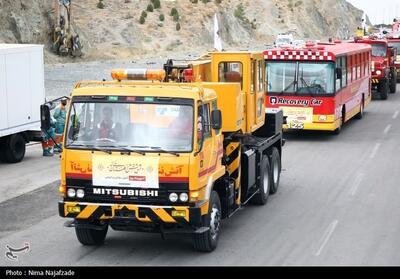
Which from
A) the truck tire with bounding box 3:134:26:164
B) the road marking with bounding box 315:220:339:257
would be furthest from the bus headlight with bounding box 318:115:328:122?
the road marking with bounding box 315:220:339:257

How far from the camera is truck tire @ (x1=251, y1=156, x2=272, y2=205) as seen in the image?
14750 mm

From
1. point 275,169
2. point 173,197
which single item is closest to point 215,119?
point 173,197

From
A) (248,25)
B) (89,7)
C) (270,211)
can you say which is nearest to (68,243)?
(270,211)

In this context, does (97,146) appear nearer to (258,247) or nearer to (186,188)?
(186,188)

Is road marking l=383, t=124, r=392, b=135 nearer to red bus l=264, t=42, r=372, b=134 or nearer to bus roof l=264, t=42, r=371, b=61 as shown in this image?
red bus l=264, t=42, r=372, b=134

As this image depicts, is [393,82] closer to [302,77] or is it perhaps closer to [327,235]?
[302,77]

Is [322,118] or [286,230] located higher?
[322,118]

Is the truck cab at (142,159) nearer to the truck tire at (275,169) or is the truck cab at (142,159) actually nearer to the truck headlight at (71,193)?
the truck headlight at (71,193)

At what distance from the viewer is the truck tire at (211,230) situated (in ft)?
36.8

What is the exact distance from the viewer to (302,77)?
77.5 ft

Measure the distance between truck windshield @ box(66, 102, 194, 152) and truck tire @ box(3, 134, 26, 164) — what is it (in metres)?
9.58

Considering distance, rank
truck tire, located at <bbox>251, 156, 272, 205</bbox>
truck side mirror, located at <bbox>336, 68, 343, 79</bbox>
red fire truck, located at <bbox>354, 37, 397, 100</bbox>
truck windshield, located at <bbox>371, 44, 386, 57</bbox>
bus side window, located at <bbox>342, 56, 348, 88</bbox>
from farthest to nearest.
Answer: truck windshield, located at <bbox>371, 44, 386, 57</bbox> → red fire truck, located at <bbox>354, 37, 397, 100</bbox> → bus side window, located at <bbox>342, 56, 348, 88</bbox> → truck side mirror, located at <bbox>336, 68, 343, 79</bbox> → truck tire, located at <bbox>251, 156, 272, 205</bbox>

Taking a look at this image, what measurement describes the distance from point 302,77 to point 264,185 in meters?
9.20

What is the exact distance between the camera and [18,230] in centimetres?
1312
